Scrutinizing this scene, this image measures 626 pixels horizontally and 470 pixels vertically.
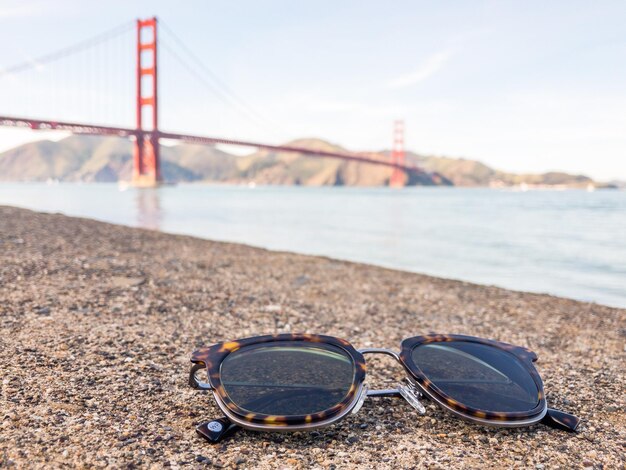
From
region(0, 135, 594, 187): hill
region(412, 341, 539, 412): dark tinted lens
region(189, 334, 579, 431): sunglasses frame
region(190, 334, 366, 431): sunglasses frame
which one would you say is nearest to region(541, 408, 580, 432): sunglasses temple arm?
region(189, 334, 579, 431): sunglasses frame

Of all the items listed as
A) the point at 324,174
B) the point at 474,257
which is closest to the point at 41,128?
the point at 474,257

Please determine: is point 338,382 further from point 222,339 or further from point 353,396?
point 222,339

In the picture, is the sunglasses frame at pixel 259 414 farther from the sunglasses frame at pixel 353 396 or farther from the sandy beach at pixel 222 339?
the sandy beach at pixel 222 339

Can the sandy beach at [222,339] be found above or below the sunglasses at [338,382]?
below

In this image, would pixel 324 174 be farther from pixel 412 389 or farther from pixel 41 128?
pixel 412 389

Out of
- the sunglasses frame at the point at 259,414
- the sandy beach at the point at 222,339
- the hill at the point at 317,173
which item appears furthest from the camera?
the hill at the point at 317,173

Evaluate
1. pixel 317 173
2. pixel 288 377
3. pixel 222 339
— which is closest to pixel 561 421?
pixel 288 377

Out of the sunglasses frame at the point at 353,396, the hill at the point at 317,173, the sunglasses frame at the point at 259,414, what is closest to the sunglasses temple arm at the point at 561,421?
the sunglasses frame at the point at 353,396
